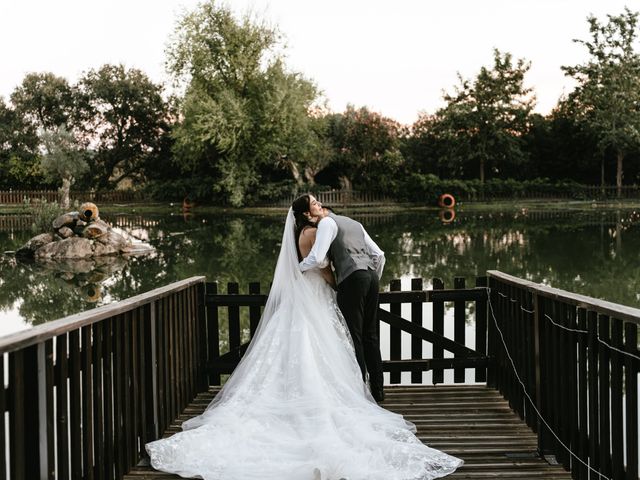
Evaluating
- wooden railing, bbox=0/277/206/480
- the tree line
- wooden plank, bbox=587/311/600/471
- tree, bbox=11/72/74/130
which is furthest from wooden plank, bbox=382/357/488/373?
tree, bbox=11/72/74/130

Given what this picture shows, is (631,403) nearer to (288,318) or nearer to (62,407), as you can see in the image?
(62,407)

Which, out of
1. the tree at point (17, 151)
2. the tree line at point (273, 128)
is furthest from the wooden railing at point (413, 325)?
the tree at point (17, 151)

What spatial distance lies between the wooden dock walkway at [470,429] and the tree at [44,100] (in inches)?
2224

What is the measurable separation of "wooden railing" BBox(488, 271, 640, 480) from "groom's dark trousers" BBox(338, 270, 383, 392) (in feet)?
3.56

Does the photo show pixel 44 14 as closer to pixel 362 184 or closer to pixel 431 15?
pixel 431 15

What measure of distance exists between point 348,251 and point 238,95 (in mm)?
39808

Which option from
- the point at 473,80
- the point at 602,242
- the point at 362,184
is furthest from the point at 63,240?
the point at 473,80

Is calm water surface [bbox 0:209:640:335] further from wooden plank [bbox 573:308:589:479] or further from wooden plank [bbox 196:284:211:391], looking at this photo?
wooden plank [bbox 573:308:589:479]

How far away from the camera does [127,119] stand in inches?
2154

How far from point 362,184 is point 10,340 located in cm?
4321

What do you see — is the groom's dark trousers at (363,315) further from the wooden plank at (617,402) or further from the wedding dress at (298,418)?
the wooden plank at (617,402)

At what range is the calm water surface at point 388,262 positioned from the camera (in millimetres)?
12555

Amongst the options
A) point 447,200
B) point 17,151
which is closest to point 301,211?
point 447,200

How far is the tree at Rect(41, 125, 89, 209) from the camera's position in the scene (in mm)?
49281
